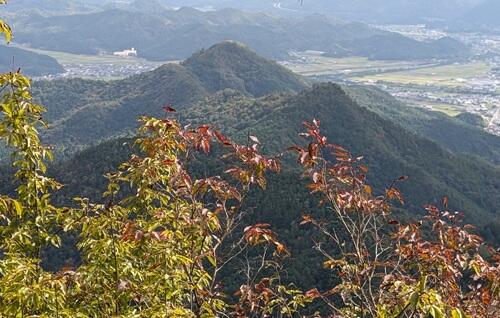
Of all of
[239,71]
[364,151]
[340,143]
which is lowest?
[239,71]

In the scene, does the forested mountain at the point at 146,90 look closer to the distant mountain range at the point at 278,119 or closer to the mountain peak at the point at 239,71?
the mountain peak at the point at 239,71

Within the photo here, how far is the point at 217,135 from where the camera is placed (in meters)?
7.94

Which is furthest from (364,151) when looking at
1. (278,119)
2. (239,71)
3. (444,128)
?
(239,71)

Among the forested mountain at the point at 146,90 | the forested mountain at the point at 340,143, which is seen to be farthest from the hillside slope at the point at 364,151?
the forested mountain at the point at 146,90

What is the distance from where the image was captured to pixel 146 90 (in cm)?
11512

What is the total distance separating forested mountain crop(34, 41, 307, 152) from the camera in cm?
10150

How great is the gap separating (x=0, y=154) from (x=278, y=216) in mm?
60204

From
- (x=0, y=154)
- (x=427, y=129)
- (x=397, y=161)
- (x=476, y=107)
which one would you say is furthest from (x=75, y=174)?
(x=476, y=107)

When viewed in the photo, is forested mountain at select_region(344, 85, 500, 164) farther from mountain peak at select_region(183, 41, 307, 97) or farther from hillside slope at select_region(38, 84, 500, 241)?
hillside slope at select_region(38, 84, 500, 241)

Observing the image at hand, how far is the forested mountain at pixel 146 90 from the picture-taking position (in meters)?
102

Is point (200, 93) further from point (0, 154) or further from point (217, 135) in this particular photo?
point (217, 135)

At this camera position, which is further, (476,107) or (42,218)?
(476,107)

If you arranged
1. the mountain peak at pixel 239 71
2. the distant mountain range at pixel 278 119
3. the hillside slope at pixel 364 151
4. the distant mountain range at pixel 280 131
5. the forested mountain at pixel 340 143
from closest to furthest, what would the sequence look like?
the distant mountain range at pixel 280 131
the forested mountain at pixel 340 143
the hillside slope at pixel 364 151
the distant mountain range at pixel 278 119
the mountain peak at pixel 239 71

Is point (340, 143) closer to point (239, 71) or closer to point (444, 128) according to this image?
point (444, 128)
